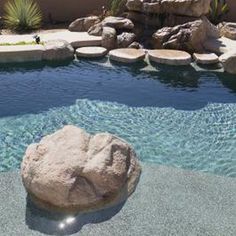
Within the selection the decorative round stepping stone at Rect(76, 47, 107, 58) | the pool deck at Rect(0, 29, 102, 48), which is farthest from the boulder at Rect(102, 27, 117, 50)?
the decorative round stepping stone at Rect(76, 47, 107, 58)

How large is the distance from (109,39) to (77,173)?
738 centimetres

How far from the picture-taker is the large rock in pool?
181 inches

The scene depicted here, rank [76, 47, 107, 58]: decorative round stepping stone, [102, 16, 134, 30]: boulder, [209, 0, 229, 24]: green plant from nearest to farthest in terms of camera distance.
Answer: [76, 47, 107, 58]: decorative round stepping stone < [102, 16, 134, 30]: boulder < [209, 0, 229, 24]: green plant

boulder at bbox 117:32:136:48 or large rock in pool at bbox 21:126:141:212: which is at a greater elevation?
large rock in pool at bbox 21:126:141:212

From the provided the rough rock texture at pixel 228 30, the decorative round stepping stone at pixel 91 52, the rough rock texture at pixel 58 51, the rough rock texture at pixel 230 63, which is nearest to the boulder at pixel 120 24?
the decorative round stepping stone at pixel 91 52

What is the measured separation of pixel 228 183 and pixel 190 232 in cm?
124

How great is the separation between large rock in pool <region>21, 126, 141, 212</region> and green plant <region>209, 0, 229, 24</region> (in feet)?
32.4

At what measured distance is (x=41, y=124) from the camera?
7.19m

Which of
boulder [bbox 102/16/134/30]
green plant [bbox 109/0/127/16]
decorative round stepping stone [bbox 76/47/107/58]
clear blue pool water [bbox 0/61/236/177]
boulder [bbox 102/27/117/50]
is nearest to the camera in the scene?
clear blue pool water [bbox 0/61/236/177]

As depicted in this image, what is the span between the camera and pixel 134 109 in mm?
7938

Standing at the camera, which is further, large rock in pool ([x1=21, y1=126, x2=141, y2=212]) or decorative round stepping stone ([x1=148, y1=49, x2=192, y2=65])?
decorative round stepping stone ([x1=148, y1=49, x2=192, y2=65])

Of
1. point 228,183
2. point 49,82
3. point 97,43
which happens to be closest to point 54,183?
point 228,183

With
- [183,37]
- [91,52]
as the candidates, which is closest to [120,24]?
[91,52]

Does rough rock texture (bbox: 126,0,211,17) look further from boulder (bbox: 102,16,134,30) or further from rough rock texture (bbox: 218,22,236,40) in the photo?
rough rock texture (bbox: 218,22,236,40)
